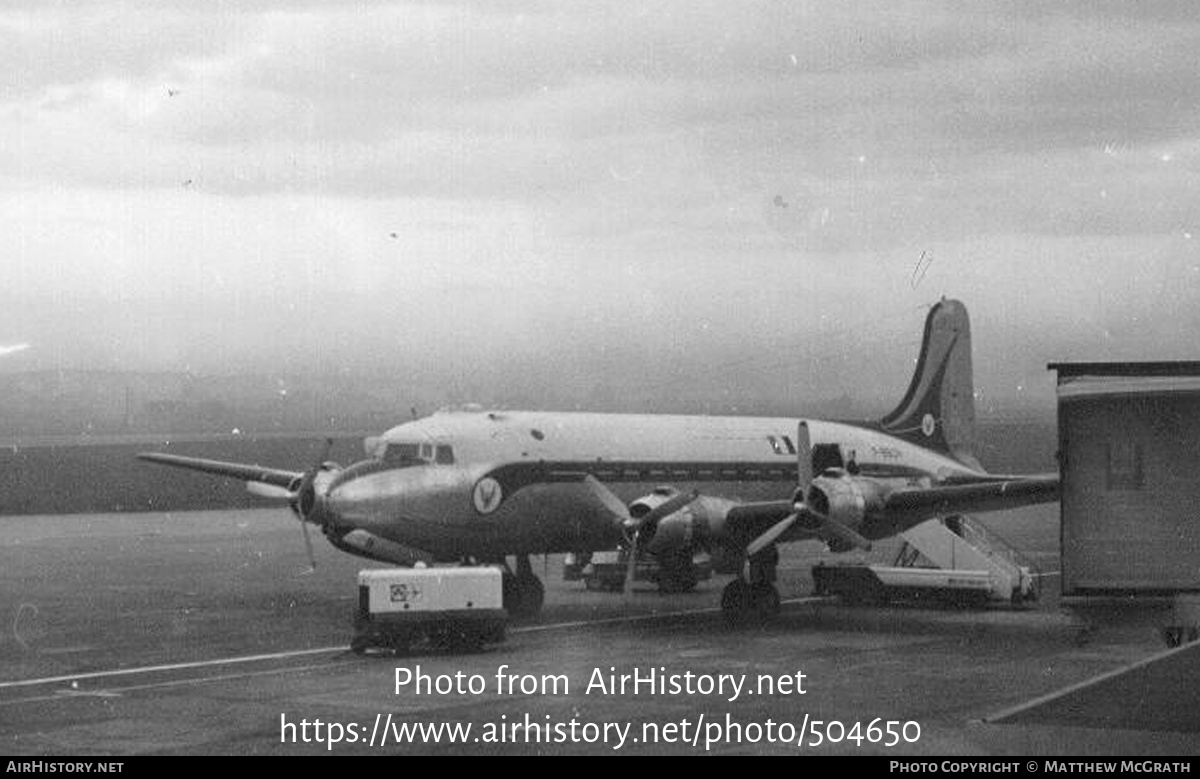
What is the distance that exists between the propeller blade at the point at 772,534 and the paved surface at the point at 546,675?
1565 mm

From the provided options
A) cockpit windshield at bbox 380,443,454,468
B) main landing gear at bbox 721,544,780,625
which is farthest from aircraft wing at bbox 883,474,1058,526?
cockpit windshield at bbox 380,443,454,468

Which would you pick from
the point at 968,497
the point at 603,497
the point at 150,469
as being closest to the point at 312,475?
the point at 603,497

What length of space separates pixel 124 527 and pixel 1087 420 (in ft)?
147

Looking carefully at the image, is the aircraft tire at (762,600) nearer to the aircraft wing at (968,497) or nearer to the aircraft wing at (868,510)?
the aircraft wing at (868,510)

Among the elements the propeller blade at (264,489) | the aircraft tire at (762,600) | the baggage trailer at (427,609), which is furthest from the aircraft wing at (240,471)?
the baggage trailer at (427,609)

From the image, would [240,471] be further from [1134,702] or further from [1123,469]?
[1134,702]

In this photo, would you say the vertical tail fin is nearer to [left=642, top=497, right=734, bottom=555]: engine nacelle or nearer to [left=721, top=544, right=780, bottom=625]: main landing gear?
[left=721, top=544, right=780, bottom=625]: main landing gear

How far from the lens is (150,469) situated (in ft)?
335

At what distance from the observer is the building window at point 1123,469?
22625mm

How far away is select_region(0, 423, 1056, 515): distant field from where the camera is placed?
8062cm

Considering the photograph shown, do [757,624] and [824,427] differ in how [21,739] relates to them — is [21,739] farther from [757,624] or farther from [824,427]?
[824,427]

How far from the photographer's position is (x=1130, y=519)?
22.6 m


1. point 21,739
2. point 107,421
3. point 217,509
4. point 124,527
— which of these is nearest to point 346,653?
point 21,739

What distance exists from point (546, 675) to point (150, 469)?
276ft
